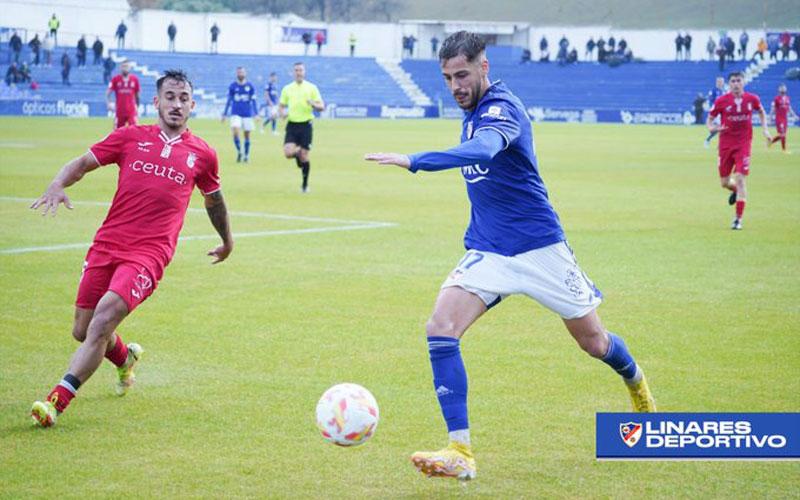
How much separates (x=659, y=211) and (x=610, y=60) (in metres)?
63.8

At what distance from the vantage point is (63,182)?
7719 millimetres

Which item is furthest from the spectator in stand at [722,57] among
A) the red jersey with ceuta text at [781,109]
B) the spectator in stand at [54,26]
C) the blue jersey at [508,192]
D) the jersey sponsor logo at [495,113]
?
the jersey sponsor logo at [495,113]

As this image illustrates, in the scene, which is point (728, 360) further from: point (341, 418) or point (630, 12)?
point (630, 12)

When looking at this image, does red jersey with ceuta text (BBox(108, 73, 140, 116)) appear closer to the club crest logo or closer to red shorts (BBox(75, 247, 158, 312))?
red shorts (BBox(75, 247, 158, 312))

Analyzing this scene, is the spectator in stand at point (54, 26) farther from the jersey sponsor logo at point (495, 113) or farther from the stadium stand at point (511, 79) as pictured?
the jersey sponsor logo at point (495, 113)

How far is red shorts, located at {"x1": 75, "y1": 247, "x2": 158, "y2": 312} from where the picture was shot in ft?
25.2

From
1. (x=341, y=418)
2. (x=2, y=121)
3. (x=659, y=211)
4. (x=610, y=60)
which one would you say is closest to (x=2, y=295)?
(x=341, y=418)

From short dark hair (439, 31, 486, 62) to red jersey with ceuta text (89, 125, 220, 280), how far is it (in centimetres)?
222

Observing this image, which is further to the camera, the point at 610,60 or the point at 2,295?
the point at 610,60

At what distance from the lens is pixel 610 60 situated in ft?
273

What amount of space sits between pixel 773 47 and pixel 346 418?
86.2 m

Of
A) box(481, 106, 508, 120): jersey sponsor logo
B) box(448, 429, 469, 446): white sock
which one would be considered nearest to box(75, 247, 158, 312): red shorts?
box(448, 429, 469, 446): white sock

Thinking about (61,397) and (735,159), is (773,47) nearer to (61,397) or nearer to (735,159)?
(735,159)

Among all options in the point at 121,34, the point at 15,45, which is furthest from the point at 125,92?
the point at 121,34
